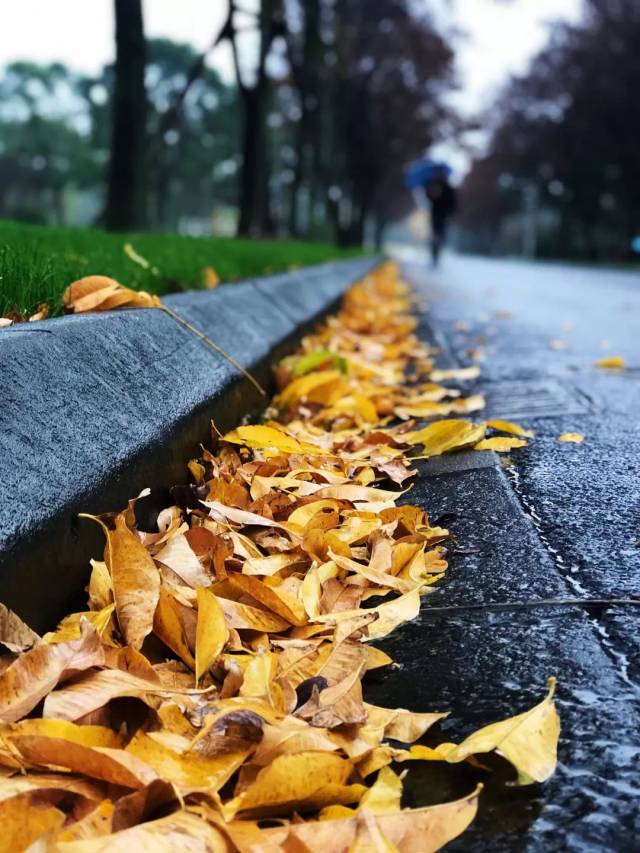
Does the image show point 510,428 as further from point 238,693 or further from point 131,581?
point 238,693

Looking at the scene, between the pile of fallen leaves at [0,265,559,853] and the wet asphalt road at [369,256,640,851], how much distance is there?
1.5 inches

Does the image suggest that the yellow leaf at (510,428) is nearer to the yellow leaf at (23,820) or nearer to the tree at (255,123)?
the yellow leaf at (23,820)

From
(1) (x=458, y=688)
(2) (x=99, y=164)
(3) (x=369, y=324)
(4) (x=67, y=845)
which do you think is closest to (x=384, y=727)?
(1) (x=458, y=688)

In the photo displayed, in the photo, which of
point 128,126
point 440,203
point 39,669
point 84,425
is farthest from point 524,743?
point 440,203

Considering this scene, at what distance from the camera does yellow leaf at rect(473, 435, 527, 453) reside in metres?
2.49

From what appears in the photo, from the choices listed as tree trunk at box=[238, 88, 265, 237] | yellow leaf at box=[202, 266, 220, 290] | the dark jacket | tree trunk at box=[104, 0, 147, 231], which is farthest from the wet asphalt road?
the dark jacket

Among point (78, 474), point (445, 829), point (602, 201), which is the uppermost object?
point (602, 201)

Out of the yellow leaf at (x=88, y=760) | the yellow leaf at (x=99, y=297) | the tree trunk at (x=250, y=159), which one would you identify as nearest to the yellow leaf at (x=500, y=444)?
the yellow leaf at (x=99, y=297)

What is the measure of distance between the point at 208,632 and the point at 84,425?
483 millimetres

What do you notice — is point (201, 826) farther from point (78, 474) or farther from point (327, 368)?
point (327, 368)

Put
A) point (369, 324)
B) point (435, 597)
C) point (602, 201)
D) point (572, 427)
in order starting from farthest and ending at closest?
point (602, 201) < point (369, 324) < point (572, 427) < point (435, 597)

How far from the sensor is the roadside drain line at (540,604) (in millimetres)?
1426

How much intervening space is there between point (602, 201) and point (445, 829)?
56.1 meters

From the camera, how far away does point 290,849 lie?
90cm
